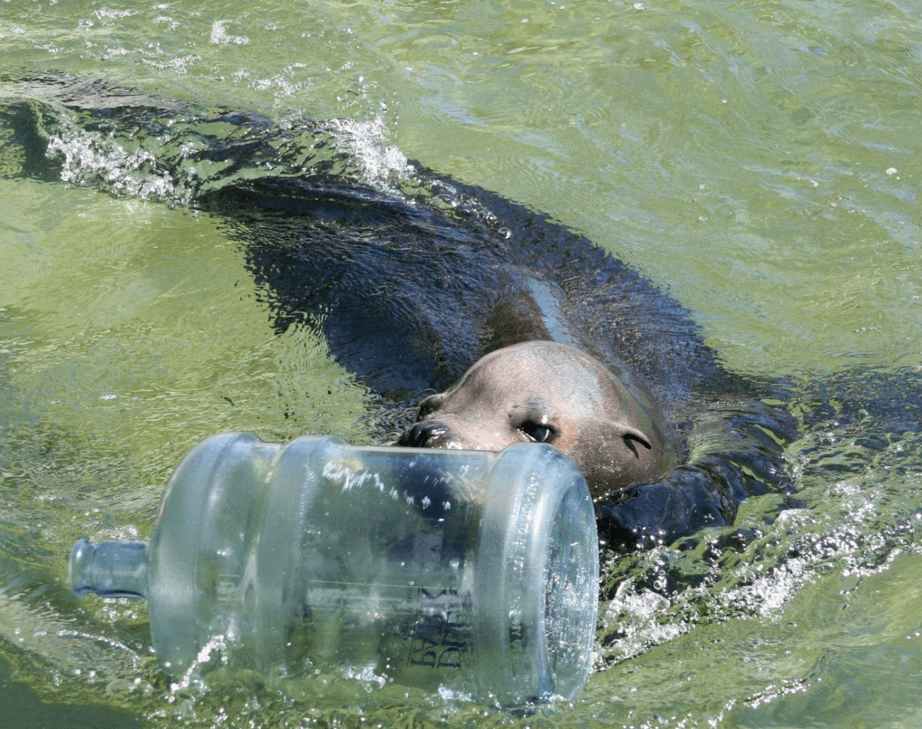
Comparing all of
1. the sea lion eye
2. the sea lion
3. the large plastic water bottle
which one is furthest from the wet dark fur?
the large plastic water bottle

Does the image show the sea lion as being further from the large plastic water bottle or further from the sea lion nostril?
the large plastic water bottle

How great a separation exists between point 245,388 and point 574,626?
8.30 feet

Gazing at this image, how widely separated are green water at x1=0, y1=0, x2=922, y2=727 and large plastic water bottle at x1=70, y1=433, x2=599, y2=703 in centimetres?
17

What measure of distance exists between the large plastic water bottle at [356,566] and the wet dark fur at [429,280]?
54.9 inches

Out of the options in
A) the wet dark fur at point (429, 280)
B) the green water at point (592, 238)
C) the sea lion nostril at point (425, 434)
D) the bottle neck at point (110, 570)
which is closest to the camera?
the bottle neck at point (110, 570)

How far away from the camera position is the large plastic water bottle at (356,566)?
96.9 inches

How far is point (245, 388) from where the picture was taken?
496 cm

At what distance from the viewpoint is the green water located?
3057 mm

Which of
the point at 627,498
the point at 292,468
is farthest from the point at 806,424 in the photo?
the point at 292,468

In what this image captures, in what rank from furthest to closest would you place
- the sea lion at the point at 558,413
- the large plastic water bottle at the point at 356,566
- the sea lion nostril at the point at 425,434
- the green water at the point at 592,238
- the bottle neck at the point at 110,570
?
the sea lion at the point at 558,413 → the sea lion nostril at the point at 425,434 → the green water at the point at 592,238 → the bottle neck at the point at 110,570 → the large plastic water bottle at the point at 356,566

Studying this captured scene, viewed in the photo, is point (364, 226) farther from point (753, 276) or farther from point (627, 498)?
point (627, 498)

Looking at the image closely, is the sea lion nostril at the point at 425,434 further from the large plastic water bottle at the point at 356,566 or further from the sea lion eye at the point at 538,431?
the large plastic water bottle at the point at 356,566

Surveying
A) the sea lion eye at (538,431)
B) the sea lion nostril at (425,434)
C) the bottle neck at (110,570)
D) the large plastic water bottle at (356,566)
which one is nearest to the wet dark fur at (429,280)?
the sea lion eye at (538,431)

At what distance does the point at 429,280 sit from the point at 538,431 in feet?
5.68
